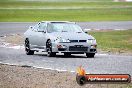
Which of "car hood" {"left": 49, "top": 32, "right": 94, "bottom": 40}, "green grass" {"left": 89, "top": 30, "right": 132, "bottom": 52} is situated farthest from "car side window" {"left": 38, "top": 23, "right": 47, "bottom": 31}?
"green grass" {"left": 89, "top": 30, "right": 132, "bottom": 52}

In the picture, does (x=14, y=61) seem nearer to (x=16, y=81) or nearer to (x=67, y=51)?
(x=67, y=51)

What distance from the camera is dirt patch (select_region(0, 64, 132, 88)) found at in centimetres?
1354

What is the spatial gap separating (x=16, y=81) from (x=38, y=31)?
9817 millimetres

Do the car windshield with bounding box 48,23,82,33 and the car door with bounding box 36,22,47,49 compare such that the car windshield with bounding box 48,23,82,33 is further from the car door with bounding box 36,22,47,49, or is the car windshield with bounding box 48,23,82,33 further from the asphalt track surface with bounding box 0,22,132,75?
the asphalt track surface with bounding box 0,22,132,75

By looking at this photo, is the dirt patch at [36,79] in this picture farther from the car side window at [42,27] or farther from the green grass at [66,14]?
the green grass at [66,14]

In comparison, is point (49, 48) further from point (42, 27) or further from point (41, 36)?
point (42, 27)

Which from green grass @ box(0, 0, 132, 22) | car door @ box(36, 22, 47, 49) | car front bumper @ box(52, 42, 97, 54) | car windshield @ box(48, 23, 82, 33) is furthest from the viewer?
green grass @ box(0, 0, 132, 22)

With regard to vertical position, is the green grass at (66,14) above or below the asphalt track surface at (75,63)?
below

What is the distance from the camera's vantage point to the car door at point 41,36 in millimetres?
23284

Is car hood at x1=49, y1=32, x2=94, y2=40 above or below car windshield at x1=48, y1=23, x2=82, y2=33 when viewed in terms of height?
below

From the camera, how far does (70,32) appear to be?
76.1ft

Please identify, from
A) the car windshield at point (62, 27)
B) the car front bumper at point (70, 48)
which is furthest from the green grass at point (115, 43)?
the car front bumper at point (70, 48)

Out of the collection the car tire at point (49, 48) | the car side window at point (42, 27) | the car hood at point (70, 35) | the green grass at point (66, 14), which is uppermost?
the car side window at point (42, 27)

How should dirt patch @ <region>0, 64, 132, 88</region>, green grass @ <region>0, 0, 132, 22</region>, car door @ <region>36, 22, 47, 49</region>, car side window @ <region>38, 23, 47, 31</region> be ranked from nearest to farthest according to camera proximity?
1. dirt patch @ <region>0, 64, 132, 88</region>
2. car door @ <region>36, 22, 47, 49</region>
3. car side window @ <region>38, 23, 47, 31</region>
4. green grass @ <region>0, 0, 132, 22</region>
